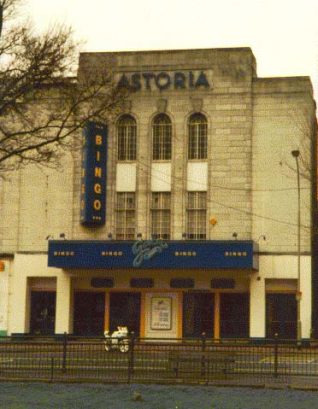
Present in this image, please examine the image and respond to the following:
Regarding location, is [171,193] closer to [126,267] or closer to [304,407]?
[126,267]

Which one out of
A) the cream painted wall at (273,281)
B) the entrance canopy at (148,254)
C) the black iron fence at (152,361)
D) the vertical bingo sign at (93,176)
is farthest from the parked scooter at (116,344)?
the vertical bingo sign at (93,176)

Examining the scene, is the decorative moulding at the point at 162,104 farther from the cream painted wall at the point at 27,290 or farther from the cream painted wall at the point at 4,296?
the cream painted wall at the point at 4,296

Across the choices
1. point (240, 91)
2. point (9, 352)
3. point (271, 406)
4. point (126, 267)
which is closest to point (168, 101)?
point (240, 91)

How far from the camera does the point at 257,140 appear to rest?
4556cm

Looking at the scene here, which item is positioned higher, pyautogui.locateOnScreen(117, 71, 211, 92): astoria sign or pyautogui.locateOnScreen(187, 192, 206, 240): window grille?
pyautogui.locateOnScreen(117, 71, 211, 92): astoria sign

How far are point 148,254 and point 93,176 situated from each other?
491 cm

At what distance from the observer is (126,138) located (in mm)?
47375

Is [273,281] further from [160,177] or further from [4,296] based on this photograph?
[4,296]

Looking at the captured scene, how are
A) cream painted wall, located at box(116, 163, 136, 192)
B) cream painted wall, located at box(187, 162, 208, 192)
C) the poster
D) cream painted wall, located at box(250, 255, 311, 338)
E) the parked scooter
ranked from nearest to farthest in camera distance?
the parked scooter
cream painted wall, located at box(250, 255, 311, 338)
cream painted wall, located at box(187, 162, 208, 192)
the poster
cream painted wall, located at box(116, 163, 136, 192)

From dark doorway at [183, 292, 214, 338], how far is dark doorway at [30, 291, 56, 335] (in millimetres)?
6872

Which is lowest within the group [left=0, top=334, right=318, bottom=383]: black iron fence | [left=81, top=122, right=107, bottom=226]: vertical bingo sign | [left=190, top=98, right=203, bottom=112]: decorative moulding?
[left=0, top=334, right=318, bottom=383]: black iron fence

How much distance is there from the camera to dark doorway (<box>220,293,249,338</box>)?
4542 cm

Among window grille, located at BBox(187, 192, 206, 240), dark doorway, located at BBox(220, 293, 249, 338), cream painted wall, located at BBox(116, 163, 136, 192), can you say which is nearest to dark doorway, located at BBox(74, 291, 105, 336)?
cream painted wall, located at BBox(116, 163, 136, 192)

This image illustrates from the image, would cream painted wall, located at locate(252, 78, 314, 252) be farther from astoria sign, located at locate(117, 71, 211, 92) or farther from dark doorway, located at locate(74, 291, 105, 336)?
dark doorway, located at locate(74, 291, 105, 336)
